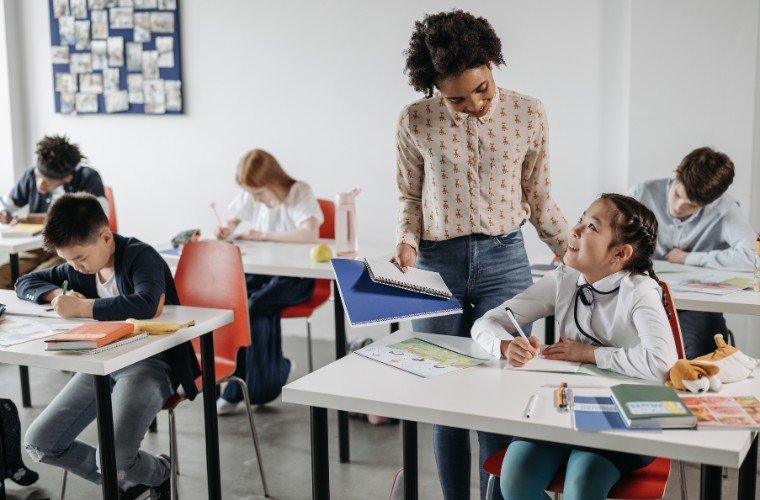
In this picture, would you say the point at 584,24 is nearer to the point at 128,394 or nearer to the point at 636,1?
the point at 636,1

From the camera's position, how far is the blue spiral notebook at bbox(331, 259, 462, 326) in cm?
195

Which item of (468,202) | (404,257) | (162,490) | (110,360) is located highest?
(468,202)

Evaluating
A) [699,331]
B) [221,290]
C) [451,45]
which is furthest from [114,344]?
[699,331]

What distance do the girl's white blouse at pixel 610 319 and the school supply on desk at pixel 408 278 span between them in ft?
0.44

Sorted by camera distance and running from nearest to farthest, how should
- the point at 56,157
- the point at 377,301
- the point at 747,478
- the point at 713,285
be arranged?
the point at 747,478, the point at 377,301, the point at 713,285, the point at 56,157

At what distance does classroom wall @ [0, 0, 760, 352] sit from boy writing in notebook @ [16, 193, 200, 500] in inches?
86.1

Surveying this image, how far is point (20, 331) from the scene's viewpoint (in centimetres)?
234

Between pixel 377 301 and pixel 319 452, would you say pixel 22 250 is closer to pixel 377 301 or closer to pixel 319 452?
pixel 377 301

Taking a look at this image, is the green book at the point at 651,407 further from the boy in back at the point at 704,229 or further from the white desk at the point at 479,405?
the boy in back at the point at 704,229

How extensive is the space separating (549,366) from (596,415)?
0.32 metres

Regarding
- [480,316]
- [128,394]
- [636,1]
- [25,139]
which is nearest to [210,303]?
[128,394]

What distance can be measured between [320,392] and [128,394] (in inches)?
34.7

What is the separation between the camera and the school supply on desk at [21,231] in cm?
395

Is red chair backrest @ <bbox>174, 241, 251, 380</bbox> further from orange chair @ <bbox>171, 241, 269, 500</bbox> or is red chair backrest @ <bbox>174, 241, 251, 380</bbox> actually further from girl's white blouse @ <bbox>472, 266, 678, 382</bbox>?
girl's white blouse @ <bbox>472, 266, 678, 382</bbox>
